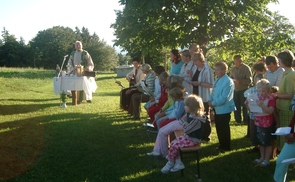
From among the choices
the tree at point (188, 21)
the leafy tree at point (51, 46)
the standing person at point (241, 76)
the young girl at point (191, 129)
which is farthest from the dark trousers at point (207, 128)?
the leafy tree at point (51, 46)

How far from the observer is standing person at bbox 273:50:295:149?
5.68m

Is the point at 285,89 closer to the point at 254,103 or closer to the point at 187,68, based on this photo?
the point at 254,103

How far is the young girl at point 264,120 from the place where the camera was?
5781mm

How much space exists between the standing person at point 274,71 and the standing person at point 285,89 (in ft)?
1.68

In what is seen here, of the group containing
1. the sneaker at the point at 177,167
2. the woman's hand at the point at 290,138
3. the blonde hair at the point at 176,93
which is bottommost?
the sneaker at the point at 177,167

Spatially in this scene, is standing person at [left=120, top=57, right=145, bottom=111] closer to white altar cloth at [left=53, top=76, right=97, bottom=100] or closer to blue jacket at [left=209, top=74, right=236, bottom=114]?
white altar cloth at [left=53, top=76, right=97, bottom=100]

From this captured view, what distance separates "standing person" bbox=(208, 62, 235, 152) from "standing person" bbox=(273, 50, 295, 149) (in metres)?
0.90

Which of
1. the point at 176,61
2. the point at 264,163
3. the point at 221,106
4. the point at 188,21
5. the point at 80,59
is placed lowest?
the point at 264,163

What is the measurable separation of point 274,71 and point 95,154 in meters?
3.60

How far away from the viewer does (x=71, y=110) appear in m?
12.1

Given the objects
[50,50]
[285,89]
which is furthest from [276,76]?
[50,50]

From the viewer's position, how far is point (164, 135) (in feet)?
20.5

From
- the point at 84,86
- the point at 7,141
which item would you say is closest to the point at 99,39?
the point at 84,86

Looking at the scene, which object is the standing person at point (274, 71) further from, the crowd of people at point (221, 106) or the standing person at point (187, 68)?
the standing person at point (187, 68)
